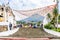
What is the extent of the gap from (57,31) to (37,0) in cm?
44

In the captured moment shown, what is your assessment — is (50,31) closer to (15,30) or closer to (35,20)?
(35,20)

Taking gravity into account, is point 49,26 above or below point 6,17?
below

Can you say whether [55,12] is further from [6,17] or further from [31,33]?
[6,17]

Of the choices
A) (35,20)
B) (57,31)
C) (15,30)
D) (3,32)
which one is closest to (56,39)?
(57,31)

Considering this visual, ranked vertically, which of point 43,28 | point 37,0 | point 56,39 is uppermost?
point 37,0

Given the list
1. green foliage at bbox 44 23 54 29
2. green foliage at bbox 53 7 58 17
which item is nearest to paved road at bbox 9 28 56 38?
green foliage at bbox 44 23 54 29

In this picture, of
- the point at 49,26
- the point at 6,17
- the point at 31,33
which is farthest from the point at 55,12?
the point at 6,17

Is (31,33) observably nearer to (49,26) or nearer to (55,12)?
(49,26)

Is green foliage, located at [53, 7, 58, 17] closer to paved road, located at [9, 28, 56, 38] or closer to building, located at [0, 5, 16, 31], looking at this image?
paved road, located at [9, 28, 56, 38]

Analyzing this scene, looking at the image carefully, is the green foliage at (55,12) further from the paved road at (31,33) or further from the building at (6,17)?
the building at (6,17)

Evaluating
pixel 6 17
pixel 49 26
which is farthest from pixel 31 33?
pixel 6 17

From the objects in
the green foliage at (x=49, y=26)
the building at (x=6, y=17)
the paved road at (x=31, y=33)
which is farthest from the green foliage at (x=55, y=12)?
the building at (x=6, y=17)

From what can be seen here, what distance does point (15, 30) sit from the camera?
1.94m

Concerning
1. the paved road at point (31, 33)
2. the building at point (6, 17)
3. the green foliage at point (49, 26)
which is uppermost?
the building at point (6, 17)
